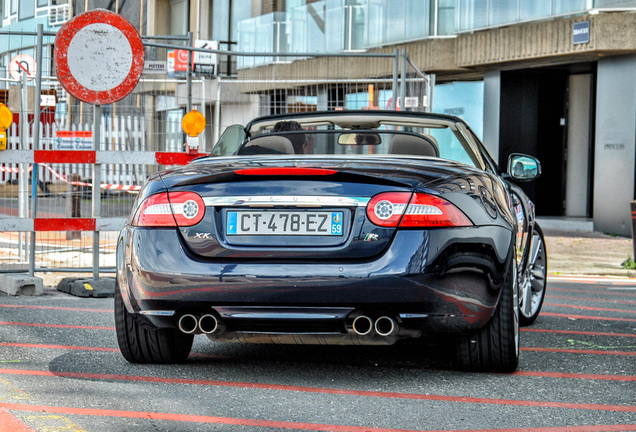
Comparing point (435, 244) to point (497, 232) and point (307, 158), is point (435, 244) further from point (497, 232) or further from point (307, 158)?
point (307, 158)

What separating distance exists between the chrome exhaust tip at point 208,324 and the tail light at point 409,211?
32.6 inches

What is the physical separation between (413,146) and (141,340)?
169 cm

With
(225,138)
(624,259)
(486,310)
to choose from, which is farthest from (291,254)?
(624,259)

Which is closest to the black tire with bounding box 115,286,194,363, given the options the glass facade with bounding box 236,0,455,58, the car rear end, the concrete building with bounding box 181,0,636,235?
the car rear end

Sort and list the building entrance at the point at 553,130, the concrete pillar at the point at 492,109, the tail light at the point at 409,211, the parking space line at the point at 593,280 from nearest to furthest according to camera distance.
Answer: the tail light at the point at 409,211
the parking space line at the point at 593,280
the concrete pillar at the point at 492,109
the building entrance at the point at 553,130

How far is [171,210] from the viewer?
4625mm

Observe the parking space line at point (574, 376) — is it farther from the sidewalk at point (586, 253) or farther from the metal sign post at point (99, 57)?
the sidewalk at point (586, 253)

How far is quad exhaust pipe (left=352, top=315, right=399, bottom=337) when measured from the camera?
4.49 meters

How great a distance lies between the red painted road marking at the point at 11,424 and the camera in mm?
3693

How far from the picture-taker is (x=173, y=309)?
4590 millimetres

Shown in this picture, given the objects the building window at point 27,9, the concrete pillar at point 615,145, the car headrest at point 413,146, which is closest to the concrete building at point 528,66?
the concrete pillar at point 615,145

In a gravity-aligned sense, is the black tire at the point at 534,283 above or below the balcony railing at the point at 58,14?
below

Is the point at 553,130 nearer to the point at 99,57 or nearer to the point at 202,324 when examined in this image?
the point at 99,57

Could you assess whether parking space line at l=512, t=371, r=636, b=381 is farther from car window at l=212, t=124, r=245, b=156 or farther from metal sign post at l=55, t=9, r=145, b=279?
metal sign post at l=55, t=9, r=145, b=279
